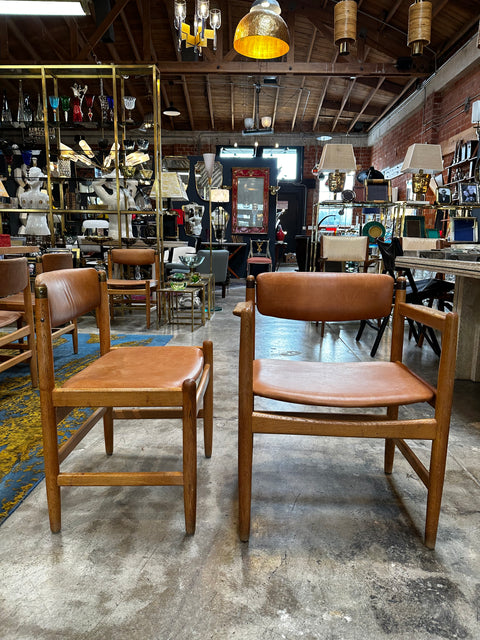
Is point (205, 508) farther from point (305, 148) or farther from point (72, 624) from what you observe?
point (305, 148)

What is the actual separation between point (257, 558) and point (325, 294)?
2.72 ft

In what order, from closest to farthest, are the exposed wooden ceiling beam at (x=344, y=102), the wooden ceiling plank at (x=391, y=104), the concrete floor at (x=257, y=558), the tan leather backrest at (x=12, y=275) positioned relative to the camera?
the concrete floor at (x=257, y=558) → the tan leather backrest at (x=12, y=275) → the wooden ceiling plank at (x=391, y=104) → the exposed wooden ceiling beam at (x=344, y=102)

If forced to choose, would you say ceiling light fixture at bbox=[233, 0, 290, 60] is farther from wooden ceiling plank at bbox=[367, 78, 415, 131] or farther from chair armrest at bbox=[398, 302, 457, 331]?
wooden ceiling plank at bbox=[367, 78, 415, 131]

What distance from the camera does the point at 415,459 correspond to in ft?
4.28

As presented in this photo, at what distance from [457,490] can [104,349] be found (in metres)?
1.36

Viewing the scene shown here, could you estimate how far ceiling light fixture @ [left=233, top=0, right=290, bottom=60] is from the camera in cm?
333

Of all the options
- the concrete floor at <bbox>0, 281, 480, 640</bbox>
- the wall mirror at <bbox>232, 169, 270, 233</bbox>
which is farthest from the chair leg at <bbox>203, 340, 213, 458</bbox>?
the wall mirror at <bbox>232, 169, 270, 233</bbox>

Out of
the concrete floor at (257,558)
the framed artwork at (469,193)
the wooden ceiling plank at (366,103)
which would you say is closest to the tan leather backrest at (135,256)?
the concrete floor at (257,558)

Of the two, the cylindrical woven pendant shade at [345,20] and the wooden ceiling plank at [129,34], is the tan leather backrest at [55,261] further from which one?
the wooden ceiling plank at [129,34]

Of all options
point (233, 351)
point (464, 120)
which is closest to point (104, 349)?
point (233, 351)

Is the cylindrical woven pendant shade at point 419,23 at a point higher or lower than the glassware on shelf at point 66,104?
higher

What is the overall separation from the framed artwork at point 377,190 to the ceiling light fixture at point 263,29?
2221mm

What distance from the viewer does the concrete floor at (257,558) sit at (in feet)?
3.01

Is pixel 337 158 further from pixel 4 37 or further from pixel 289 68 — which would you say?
pixel 4 37
